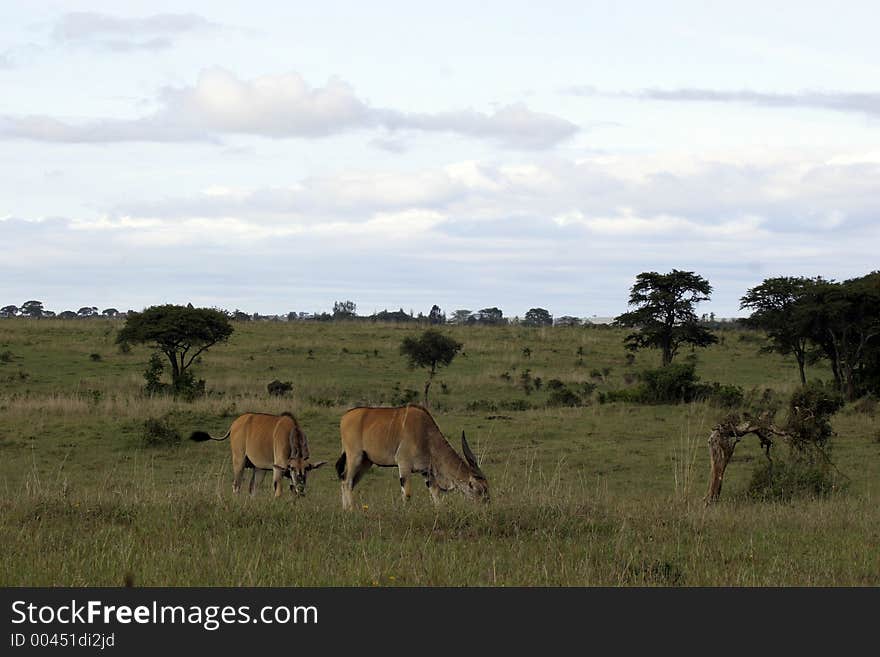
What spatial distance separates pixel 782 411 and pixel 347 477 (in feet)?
59.1

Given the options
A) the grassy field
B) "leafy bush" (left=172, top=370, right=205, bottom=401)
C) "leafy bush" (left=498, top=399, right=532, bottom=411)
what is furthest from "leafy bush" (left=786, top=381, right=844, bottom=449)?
"leafy bush" (left=172, top=370, right=205, bottom=401)

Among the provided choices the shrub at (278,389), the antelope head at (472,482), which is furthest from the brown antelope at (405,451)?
the shrub at (278,389)

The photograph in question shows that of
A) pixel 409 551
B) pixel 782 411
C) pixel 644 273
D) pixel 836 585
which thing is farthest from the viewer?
pixel 644 273

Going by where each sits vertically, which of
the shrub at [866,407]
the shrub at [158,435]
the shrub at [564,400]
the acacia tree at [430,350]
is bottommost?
the shrub at [158,435]

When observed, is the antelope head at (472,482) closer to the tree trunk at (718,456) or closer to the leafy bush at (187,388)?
the tree trunk at (718,456)

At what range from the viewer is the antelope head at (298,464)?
545 inches

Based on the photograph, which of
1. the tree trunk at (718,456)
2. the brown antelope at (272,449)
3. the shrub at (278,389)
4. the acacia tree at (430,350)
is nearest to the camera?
the brown antelope at (272,449)

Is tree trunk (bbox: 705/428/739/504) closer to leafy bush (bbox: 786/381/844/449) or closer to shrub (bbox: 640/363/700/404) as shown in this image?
leafy bush (bbox: 786/381/844/449)

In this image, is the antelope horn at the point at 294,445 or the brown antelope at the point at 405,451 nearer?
the brown antelope at the point at 405,451

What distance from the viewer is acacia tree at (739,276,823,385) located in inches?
1391

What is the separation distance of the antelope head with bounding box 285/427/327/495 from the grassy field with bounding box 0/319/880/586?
0.68m
